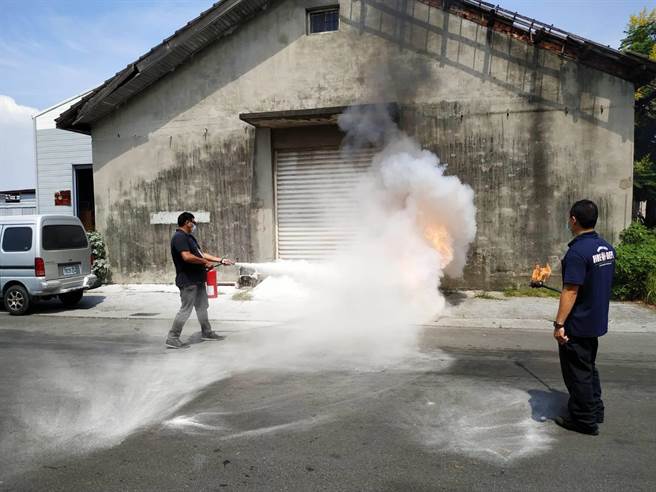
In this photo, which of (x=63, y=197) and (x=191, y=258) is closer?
(x=191, y=258)

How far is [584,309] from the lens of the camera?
3.91 metres

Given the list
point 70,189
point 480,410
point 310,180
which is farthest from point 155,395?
point 70,189

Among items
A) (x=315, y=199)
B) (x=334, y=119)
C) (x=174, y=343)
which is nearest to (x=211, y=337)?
(x=174, y=343)

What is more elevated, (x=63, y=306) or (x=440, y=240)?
(x=440, y=240)

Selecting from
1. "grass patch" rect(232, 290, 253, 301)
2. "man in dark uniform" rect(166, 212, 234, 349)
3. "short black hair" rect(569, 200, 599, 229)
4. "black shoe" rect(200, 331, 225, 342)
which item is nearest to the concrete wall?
"grass patch" rect(232, 290, 253, 301)

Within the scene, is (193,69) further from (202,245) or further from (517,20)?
(517,20)

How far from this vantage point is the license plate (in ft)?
33.4

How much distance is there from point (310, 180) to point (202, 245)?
343 centimetres

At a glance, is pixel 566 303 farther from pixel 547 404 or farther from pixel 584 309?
pixel 547 404

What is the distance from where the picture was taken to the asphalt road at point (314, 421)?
3340 mm

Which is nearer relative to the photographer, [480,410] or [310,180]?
[480,410]

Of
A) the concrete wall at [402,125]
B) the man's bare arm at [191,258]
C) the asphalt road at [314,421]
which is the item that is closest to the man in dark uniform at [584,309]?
the asphalt road at [314,421]

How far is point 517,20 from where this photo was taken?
34.3 feet

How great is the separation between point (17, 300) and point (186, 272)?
210 inches
